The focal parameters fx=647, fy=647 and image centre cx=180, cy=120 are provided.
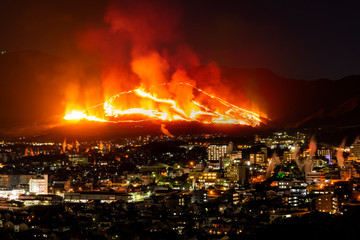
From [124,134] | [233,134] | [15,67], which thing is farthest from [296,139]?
[15,67]

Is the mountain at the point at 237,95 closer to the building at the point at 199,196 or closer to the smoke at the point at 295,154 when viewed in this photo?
the smoke at the point at 295,154

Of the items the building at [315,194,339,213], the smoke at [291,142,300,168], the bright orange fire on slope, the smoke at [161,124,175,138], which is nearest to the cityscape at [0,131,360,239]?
the building at [315,194,339,213]

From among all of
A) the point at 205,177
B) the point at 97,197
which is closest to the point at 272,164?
the point at 205,177

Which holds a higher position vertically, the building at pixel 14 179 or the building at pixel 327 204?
the building at pixel 14 179

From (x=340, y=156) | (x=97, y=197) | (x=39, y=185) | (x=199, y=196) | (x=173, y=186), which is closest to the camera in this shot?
(x=199, y=196)

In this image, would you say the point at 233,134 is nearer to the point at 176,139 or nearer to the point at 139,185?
the point at 176,139

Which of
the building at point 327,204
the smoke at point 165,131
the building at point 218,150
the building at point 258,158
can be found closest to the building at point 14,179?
the building at point 218,150

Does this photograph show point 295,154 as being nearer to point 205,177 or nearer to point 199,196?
point 205,177
